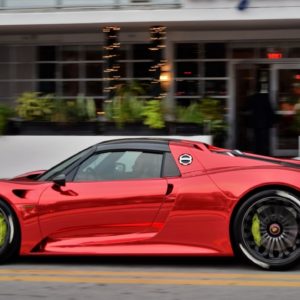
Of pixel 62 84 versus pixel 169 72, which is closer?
pixel 169 72

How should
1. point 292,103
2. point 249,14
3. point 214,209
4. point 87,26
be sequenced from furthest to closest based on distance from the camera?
1. point 292,103
2. point 87,26
3. point 249,14
4. point 214,209

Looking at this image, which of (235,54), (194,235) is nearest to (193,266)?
(194,235)

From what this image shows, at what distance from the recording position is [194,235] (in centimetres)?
575

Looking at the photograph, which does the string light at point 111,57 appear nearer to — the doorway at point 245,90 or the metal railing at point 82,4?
the metal railing at point 82,4

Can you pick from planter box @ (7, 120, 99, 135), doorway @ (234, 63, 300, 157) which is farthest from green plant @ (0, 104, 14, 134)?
doorway @ (234, 63, 300, 157)

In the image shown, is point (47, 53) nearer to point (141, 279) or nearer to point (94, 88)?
point (94, 88)

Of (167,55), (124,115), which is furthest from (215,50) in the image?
(124,115)

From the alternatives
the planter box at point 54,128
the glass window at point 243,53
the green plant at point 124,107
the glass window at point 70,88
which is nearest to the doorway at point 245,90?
the glass window at point 243,53

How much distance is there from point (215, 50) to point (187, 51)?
638mm

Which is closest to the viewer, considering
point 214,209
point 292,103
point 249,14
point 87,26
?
point 214,209

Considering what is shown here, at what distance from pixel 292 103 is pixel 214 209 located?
8410mm

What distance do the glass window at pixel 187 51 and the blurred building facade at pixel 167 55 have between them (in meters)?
0.02

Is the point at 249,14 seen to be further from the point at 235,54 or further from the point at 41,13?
the point at 41,13

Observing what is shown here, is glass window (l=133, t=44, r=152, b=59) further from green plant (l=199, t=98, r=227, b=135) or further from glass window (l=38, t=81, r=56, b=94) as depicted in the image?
glass window (l=38, t=81, r=56, b=94)
